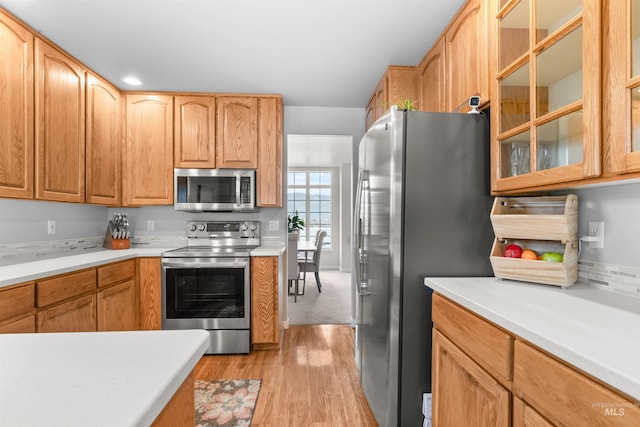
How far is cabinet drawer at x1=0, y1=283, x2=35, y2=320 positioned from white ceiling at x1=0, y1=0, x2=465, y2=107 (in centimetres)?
158

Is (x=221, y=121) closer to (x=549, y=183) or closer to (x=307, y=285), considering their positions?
(x=549, y=183)

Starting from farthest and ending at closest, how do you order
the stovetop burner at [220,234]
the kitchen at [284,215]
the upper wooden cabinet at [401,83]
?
the stovetop burner at [220,234], the upper wooden cabinet at [401,83], the kitchen at [284,215]

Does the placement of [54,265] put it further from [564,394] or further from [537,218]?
[537,218]

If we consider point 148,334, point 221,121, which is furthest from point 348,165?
point 148,334

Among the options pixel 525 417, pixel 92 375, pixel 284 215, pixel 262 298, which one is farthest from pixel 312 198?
pixel 92 375

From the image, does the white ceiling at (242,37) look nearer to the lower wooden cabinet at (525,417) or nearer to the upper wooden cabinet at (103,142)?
the upper wooden cabinet at (103,142)

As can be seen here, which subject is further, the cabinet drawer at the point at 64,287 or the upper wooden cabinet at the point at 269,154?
the upper wooden cabinet at the point at 269,154

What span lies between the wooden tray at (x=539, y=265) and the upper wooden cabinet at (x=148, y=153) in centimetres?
273

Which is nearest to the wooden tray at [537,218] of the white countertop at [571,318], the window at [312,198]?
the white countertop at [571,318]

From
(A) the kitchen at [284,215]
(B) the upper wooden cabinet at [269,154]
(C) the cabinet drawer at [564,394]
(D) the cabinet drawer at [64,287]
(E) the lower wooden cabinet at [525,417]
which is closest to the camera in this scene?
(C) the cabinet drawer at [564,394]

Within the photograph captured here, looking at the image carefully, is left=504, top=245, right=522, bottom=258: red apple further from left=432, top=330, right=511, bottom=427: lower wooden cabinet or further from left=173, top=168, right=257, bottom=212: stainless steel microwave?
left=173, top=168, right=257, bottom=212: stainless steel microwave

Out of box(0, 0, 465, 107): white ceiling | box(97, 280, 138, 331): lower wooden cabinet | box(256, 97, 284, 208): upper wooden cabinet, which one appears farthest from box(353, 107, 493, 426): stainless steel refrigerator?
box(97, 280, 138, 331): lower wooden cabinet

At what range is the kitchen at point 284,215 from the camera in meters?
1.18

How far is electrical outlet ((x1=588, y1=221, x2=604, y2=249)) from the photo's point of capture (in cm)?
126
